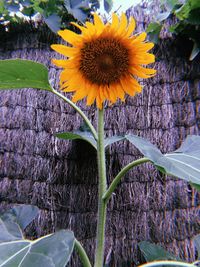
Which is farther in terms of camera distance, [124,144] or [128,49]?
[124,144]

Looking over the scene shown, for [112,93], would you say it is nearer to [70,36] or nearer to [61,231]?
[70,36]

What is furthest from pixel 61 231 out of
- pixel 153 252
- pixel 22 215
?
pixel 153 252

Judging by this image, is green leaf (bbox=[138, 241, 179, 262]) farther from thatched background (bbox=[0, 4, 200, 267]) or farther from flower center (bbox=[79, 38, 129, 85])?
flower center (bbox=[79, 38, 129, 85])

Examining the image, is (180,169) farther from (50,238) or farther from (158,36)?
(158,36)

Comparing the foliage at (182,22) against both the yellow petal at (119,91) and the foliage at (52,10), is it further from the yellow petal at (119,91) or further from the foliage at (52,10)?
the yellow petal at (119,91)

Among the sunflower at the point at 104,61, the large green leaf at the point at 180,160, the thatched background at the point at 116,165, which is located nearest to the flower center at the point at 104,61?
the sunflower at the point at 104,61

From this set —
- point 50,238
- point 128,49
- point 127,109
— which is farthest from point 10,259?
point 127,109
